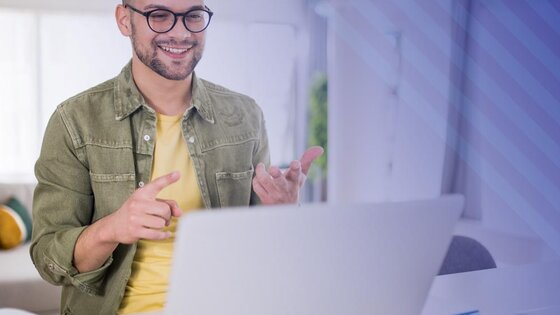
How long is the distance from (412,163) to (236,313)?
8.92 feet

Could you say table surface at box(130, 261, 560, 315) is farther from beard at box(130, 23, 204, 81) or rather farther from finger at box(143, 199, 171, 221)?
beard at box(130, 23, 204, 81)

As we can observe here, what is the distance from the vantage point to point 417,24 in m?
3.09

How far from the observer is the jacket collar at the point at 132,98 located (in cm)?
128

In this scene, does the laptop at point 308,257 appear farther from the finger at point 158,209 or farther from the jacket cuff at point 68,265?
the jacket cuff at point 68,265

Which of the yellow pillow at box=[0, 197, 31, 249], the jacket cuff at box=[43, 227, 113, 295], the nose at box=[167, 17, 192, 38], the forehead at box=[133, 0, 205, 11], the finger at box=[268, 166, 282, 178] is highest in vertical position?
the forehead at box=[133, 0, 205, 11]

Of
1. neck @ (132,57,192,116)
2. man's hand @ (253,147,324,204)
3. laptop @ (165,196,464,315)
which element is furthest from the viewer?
neck @ (132,57,192,116)

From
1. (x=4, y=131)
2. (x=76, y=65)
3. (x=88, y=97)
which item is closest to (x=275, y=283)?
(x=88, y=97)

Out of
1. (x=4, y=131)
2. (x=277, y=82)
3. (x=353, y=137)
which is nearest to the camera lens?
(x=4, y=131)

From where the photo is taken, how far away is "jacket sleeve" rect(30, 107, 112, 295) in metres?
1.12

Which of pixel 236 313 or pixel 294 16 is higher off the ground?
pixel 294 16

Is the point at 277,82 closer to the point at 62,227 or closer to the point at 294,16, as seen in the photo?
the point at 294,16

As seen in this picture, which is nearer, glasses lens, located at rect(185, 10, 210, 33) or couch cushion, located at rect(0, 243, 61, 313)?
glasses lens, located at rect(185, 10, 210, 33)
